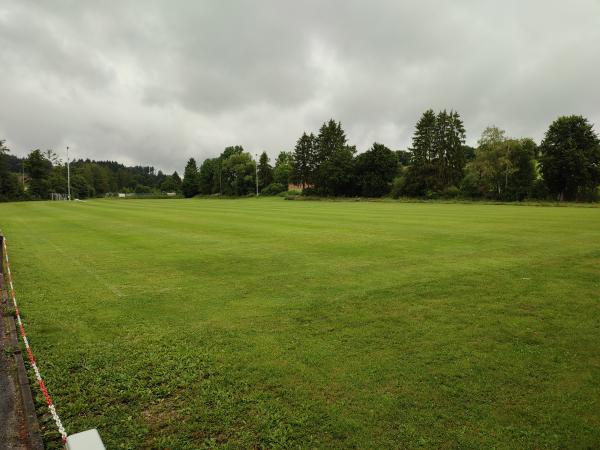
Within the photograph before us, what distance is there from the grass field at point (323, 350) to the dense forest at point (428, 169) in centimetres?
5632

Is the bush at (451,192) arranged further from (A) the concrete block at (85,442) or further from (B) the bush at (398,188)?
(A) the concrete block at (85,442)

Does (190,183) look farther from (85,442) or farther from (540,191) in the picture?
(85,442)

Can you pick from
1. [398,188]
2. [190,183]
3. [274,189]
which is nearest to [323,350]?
[398,188]

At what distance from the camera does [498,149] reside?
6694cm

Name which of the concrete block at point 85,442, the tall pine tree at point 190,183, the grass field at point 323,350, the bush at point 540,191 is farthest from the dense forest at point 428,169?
the concrete block at point 85,442

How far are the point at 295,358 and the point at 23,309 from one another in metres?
5.74

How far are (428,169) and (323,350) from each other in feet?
246

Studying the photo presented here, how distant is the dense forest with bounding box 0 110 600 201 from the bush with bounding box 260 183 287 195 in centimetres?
28

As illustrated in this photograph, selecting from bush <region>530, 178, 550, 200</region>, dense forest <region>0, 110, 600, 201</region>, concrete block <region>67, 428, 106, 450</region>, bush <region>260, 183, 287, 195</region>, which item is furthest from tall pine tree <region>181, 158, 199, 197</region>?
concrete block <region>67, 428, 106, 450</region>

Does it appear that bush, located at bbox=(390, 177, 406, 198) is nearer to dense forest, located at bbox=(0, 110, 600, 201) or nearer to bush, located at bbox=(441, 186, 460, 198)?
dense forest, located at bbox=(0, 110, 600, 201)

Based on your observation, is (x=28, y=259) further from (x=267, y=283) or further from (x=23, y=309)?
(x=267, y=283)

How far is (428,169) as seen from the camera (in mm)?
75188

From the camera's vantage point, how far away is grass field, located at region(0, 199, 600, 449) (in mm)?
3832

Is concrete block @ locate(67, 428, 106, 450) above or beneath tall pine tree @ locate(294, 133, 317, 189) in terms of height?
beneath
